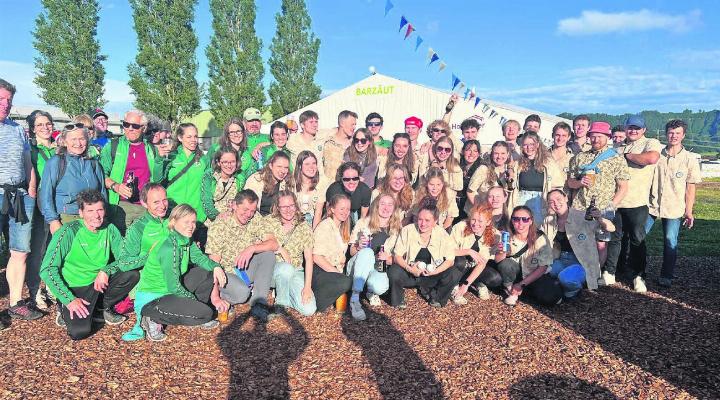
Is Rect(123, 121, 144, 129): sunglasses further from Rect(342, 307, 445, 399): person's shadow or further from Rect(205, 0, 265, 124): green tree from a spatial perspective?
Rect(205, 0, 265, 124): green tree

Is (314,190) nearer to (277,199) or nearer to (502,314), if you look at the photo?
(277,199)

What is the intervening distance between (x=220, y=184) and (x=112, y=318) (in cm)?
195

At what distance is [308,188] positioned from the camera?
6203 mm

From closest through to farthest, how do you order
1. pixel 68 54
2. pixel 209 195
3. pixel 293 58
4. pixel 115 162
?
pixel 115 162 → pixel 209 195 → pixel 68 54 → pixel 293 58

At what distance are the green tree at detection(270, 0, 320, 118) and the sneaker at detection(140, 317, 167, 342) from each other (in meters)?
34.5

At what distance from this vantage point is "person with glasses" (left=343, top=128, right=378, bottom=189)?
22.0 ft

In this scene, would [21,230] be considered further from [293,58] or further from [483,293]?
[293,58]

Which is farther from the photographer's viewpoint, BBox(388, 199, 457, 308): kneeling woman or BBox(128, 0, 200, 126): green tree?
BBox(128, 0, 200, 126): green tree

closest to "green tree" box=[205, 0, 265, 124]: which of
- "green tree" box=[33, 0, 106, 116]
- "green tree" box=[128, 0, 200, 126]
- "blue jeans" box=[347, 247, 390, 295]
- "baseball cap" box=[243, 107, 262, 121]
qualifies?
"green tree" box=[128, 0, 200, 126]

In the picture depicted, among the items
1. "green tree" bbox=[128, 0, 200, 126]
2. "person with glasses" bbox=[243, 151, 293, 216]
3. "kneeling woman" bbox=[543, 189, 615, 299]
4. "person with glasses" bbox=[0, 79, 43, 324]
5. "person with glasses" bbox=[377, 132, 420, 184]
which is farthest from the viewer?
"green tree" bbox=[128, 0, 200, 126]

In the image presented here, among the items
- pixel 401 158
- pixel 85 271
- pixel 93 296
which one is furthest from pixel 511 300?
pixel 85 271

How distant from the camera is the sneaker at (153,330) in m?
4.65

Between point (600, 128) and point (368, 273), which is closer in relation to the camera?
point (368, 273)

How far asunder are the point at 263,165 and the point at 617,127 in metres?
5.22
